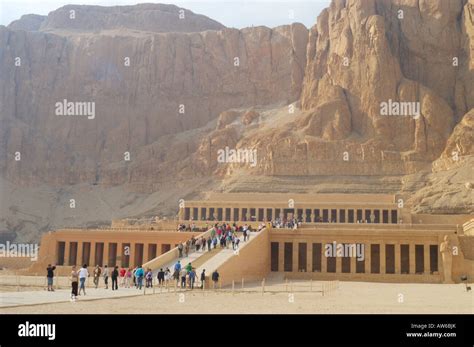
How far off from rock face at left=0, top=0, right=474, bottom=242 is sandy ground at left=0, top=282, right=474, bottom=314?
38.8 m

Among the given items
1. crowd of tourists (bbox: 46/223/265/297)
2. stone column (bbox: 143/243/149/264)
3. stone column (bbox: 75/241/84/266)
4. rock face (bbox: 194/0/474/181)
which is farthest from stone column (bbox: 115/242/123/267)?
rock face (bbox: 194/0/474/181)

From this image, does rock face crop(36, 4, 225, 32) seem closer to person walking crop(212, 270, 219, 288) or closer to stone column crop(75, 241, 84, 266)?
stone column crop(75, 241, 84, 266)

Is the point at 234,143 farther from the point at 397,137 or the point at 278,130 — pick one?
the point at 397,137

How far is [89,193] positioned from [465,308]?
86910mm

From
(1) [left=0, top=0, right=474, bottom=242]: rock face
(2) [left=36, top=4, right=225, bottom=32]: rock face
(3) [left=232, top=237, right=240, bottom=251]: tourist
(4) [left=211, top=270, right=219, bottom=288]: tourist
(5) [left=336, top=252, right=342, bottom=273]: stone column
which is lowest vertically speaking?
(5) [left=336, top=252, right=342, bottom=273]: stone column

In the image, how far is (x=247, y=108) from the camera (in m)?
114

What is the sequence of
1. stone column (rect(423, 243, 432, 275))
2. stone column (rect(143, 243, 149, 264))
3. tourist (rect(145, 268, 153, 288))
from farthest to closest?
stone column (rect(143, 243, 149, 264)) < stone column (rect(423, 243, 432, 275)) < tourist (rect(145, 268, 153, 288))

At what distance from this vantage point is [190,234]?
46656 mm

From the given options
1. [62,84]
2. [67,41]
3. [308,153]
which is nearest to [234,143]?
[308,153]

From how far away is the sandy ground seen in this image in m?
20.9

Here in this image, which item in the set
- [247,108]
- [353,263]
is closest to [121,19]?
[247,108]

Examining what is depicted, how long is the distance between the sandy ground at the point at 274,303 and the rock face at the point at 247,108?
3883cm

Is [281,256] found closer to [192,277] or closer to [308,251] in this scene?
[308,251]
